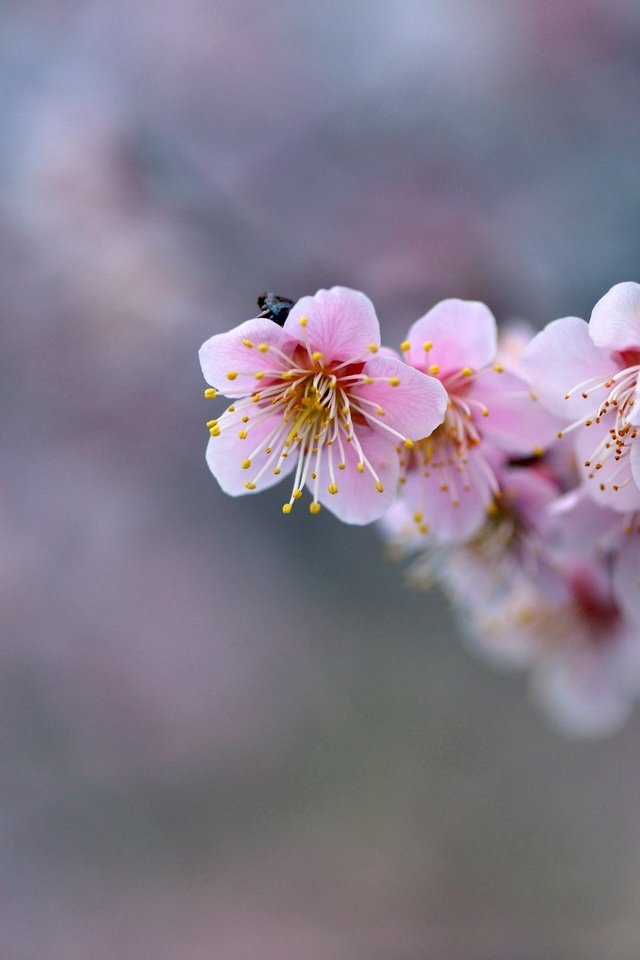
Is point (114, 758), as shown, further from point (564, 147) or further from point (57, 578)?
point (564, 147)

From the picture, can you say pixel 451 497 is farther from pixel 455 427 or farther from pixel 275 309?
pixel 275 309

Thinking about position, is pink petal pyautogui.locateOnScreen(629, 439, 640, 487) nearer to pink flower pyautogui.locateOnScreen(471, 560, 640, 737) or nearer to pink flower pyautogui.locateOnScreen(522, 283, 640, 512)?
pink flower pyautogui.locateOnScreen(522, 283, 640, 512)

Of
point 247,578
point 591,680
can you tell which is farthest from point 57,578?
point 591,680

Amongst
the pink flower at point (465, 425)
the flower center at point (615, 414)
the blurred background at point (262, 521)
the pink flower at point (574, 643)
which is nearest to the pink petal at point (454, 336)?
the pink flower at point (465, 425)

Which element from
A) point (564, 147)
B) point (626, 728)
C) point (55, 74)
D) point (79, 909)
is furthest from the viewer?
point (626, 728)

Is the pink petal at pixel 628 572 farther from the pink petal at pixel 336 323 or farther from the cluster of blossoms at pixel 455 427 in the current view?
the pink petal at pixel 336 323

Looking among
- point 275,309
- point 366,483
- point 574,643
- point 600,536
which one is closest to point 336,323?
point 275,309

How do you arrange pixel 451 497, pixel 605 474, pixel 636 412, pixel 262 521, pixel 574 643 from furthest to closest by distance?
1. pixel 262 521
2. pixel 574 643
3. pixel 451 497
4. pixel 605 474
5. pixel 636 412
